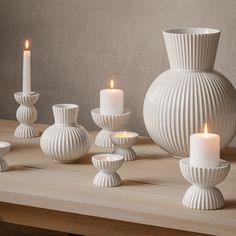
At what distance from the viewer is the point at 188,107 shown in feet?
5.43

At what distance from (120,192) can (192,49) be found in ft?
1.19

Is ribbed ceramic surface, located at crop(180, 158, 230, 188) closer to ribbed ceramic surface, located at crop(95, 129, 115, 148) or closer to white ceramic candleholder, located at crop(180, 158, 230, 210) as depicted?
white ceramic candleholder, located at crop(180, 158, 230, 210)

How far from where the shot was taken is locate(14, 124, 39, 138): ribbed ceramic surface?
1.91 meters

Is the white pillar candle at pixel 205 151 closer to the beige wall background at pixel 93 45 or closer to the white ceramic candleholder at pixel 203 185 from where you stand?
the white ceramic candleholder at pixel 203 185

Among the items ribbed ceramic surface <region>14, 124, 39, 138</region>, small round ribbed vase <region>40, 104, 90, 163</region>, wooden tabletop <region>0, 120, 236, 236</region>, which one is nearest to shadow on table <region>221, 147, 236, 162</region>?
wooden tabletop <region>0, 120, 236, 236</region>

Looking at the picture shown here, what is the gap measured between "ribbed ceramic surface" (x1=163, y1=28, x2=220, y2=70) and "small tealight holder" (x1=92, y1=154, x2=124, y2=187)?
282 millimetres

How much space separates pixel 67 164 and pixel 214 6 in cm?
61

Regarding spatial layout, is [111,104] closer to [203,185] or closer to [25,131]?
[25,131]

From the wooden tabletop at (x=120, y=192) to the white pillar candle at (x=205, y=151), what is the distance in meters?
0.09

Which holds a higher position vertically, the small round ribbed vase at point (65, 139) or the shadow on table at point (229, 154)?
the small round ribbed vase at point (65, 139)

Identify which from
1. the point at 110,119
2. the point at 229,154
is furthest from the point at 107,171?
the point at 229,154

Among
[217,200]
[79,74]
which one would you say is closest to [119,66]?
[79,74]

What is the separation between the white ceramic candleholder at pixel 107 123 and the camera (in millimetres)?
1788

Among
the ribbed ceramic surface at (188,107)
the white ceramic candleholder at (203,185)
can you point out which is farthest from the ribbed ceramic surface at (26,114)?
the white ceramic candleholder at (203,185)
